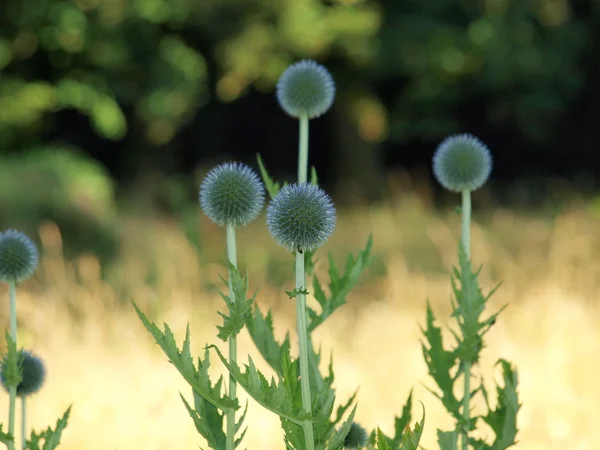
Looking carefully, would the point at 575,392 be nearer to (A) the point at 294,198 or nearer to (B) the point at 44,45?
(A) the point at 294,198

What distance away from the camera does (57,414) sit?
417 cm

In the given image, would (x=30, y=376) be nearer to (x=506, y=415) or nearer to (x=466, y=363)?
(x=466, y=363)

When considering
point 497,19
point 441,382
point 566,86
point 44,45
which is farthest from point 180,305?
point 566,86

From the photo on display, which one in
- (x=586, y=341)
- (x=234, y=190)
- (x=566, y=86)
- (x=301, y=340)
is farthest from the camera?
(x=566, y=86)

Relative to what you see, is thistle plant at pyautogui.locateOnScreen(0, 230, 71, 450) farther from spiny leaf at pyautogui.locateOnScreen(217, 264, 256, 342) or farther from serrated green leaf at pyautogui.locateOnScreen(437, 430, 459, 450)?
serrated green leaf at pyautogui.locateOnScreen(437, 430, 459, 450)

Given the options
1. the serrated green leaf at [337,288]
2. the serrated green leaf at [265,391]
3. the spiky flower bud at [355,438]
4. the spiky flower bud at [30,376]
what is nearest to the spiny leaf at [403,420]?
the spiky flower bud at [355,438]

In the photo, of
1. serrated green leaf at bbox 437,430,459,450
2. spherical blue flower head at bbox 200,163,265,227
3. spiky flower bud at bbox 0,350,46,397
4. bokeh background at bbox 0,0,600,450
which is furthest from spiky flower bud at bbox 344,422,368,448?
bokeh background at bbox 0,0,600,450

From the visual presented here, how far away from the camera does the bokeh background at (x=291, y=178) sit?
451 cm

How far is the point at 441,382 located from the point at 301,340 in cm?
66

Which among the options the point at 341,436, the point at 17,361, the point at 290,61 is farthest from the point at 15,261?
the point at 290,61

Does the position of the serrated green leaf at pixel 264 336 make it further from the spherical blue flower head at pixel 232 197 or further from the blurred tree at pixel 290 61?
the blurred tree at pixel 290 61

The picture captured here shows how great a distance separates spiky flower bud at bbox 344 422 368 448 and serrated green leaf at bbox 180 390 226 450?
50cm

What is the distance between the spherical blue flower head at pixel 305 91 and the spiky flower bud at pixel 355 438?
917mm

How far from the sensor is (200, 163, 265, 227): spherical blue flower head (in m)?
2.00
